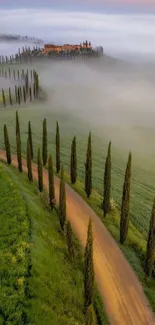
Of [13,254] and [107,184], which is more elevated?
[107,184]

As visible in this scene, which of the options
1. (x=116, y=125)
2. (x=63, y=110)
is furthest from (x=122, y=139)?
(x=63, y=110)

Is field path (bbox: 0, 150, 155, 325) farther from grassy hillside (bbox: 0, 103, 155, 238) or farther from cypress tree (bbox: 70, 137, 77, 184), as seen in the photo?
cypress tree (bbox: 70, 137, 77, 184)

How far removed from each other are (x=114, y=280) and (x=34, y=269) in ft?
40.4

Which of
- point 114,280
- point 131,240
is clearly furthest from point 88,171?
point 114,280

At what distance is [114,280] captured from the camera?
4484 cm

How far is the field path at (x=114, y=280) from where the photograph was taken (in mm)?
40438

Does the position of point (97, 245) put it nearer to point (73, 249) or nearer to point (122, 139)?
point (73, 249)

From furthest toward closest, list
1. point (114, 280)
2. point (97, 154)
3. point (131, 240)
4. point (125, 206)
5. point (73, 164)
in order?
point (97, 154)
point (73, 164)
point (131, 240)
point (125, 206)
point (114, 280)

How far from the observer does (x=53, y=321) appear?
3312cm

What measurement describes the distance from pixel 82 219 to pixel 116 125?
71712 mm

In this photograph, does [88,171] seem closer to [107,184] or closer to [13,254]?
[107,184]

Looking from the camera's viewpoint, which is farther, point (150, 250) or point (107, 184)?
point (107, 184)

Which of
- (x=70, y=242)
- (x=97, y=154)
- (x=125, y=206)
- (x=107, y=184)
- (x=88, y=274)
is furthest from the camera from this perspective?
(x=97, y=154)

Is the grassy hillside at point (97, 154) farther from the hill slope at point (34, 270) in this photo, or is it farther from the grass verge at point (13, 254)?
the grass verge at point (13, 254)
